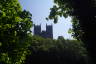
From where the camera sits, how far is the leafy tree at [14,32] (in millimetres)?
22391

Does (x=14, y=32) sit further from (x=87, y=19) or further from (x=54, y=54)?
(x=54, y=54)

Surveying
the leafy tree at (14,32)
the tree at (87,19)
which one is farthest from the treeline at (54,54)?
the tree at (87,19)

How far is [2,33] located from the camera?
2244 cm

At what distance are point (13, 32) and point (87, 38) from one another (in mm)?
11076

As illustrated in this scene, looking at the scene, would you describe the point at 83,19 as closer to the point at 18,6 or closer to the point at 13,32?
the point at 13,32

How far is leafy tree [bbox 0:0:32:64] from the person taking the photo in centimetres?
2239

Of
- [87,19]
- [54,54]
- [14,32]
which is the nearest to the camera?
[87,19]

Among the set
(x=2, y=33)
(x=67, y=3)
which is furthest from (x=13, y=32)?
(x=67, y=3)

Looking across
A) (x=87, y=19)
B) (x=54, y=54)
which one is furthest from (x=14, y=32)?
(x=54, y=54)

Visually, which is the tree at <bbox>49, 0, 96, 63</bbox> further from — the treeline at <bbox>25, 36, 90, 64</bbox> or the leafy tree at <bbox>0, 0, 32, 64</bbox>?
the treeline at <bbox>25, 36, 90, 64</bbox>

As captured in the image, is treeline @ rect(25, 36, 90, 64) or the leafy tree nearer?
the leafy tree

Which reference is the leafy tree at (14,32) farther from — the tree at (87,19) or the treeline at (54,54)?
the treeline at (54,54)

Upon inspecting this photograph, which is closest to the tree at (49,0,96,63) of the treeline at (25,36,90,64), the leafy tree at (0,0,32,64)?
the leafy tree at (0,0,32,64)

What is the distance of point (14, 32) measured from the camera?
2348 cm
